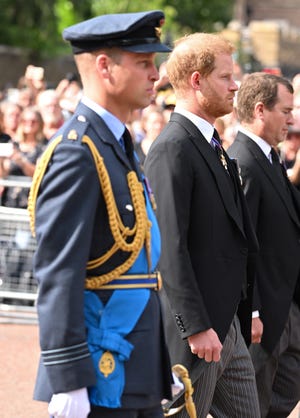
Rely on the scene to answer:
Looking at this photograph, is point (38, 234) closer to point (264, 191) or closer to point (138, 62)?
point (138, 62)

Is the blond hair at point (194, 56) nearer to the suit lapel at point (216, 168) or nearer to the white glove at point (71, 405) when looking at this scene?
the suit lapel at point (216, 168)

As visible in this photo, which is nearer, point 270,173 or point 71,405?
point 71,405

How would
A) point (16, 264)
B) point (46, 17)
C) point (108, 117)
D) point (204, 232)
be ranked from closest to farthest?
1. point (108, 117)
2. point (204, 232)
3. point (16, 264)
4. point (46, 17)

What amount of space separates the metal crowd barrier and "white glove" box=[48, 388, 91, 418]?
6.67 meters

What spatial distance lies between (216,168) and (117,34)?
130 centimetres

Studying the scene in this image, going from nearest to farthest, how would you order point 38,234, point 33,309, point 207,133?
point 38,234 → point 207,133 → point 33,309

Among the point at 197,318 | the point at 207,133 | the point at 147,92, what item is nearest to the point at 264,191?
the point at 207,133

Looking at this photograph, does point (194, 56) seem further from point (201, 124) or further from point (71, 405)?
point (71, 405)

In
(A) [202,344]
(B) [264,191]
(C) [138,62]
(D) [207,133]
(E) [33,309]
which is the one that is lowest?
(E) [33,309]

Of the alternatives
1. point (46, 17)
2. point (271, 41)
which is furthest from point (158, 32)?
point (271, 41)

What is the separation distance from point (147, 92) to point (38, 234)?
2.04 feet

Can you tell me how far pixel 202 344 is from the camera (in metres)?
4.79

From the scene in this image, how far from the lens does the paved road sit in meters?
7.36

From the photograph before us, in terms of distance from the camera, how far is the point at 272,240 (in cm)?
599
